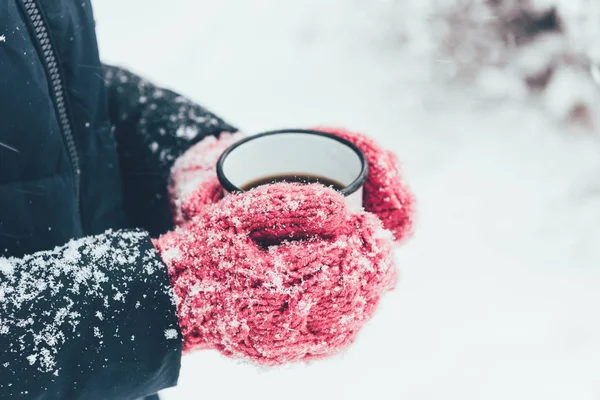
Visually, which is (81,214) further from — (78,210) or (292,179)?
(292,179)

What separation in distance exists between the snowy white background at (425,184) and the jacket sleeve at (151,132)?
0.37 meters

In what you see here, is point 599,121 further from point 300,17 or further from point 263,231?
point 263,231

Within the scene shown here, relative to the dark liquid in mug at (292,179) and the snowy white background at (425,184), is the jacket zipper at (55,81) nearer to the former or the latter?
the dark liquid in mug at (292,179)

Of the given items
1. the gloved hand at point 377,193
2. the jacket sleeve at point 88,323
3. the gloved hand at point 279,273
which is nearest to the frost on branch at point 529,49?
the gloved hand at point 377,193

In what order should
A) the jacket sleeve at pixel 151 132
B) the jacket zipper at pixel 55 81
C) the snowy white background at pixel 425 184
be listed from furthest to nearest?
the snowy white background at pixel 425 184
the jacket sleeve at pixel 151 132
the jacket zipper at pixel 55 81

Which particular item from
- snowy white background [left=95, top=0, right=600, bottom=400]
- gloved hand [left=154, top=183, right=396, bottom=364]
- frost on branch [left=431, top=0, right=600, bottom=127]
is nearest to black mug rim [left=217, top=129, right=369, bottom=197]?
gloved hand [left=154, top=183, right=396, bottom=364]

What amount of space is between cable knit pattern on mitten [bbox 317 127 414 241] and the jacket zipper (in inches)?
16.0

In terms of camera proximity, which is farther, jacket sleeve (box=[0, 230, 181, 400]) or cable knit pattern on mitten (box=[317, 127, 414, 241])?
cable knit pattern on mitten (box=[317, 127, 414, 241])

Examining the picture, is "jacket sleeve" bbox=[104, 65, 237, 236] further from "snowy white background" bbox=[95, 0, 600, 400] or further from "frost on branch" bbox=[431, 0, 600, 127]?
"frost on branch" bbox=[431, 0, 600, 127]

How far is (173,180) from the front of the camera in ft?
2.77

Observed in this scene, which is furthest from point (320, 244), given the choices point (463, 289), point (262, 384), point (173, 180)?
point (463, 289)

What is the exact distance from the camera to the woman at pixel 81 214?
0.52m

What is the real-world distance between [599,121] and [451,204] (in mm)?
612

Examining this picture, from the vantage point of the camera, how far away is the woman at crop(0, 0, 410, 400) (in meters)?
0.52
